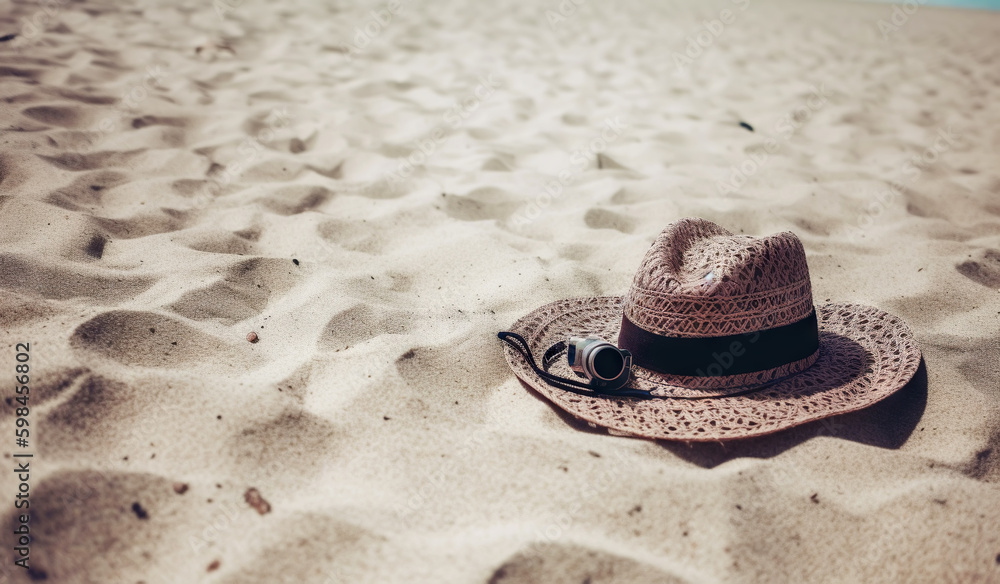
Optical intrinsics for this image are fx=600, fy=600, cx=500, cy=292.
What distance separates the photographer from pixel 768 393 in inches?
69.9

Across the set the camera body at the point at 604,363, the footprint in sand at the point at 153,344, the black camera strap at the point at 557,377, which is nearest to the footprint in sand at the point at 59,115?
the footprint in sand at the point at 153,344

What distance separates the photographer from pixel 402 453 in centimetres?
163

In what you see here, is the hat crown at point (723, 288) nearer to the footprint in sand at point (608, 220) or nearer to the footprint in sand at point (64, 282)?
the footprint in sand at point (608, 220)

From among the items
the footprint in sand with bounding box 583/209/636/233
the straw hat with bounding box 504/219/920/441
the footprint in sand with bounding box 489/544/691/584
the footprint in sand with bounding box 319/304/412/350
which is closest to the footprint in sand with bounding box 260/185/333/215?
the footprint in sand with bounding box 319/304/412/350

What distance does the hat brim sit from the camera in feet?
5.45

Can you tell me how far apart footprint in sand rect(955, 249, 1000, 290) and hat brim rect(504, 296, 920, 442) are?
90cm

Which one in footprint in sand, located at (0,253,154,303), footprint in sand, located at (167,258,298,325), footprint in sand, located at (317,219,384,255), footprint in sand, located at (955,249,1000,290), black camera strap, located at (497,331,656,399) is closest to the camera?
black camera strap, located at (497,331,656,399)

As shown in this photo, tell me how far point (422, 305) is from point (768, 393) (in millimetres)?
1339

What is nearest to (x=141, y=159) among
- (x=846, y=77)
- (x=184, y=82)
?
(x=184, y=82)

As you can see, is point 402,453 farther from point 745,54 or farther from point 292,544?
point 745,54

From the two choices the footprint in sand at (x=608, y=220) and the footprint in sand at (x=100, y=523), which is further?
the footprint in sand at (x=608, y=220)

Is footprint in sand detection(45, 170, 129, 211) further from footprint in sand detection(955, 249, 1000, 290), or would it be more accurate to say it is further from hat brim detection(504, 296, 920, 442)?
footprint in sand detection(955, 249, 1000, 290)

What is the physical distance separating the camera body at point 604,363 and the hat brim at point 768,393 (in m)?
0.06

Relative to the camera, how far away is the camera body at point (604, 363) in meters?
1.75
